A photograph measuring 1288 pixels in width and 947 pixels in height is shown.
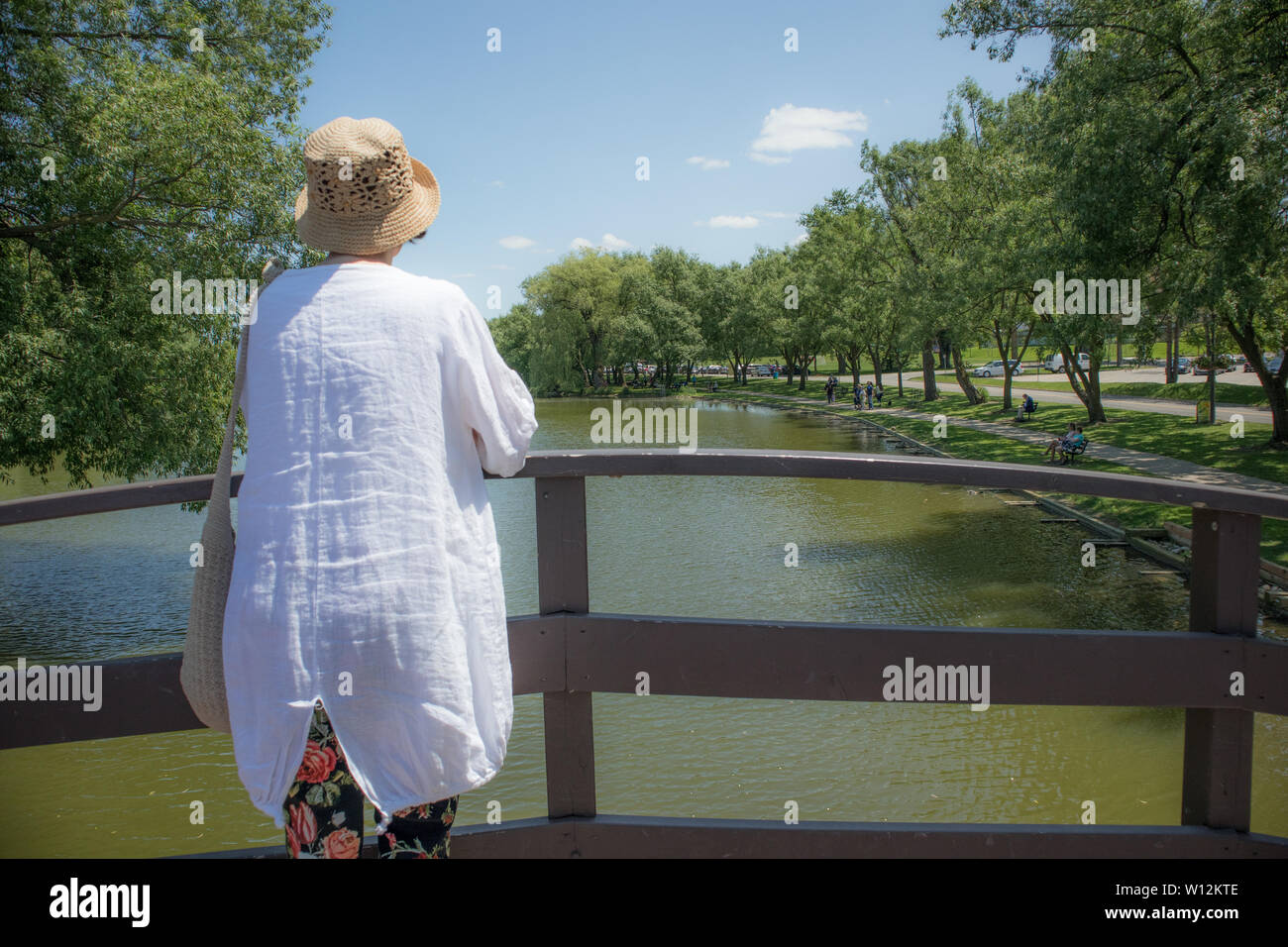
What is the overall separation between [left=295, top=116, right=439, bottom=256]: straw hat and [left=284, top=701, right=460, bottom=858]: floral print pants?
856 millimetres

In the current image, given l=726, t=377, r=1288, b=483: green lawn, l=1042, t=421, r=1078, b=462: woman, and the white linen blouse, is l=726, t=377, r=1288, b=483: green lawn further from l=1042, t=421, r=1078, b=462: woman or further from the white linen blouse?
the white linen blouse

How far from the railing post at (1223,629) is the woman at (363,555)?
170 cm

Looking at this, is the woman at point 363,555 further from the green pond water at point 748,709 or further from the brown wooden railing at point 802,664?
the green pond water at point 748,709

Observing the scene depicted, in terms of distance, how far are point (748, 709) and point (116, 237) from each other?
9.61 metres

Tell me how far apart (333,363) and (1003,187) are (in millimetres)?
Result: 31636

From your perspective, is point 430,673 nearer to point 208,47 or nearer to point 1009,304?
point 208,47

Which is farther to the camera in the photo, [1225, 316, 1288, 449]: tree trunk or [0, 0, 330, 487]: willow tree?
[1225, 316, 1288, 449]: tree trunk

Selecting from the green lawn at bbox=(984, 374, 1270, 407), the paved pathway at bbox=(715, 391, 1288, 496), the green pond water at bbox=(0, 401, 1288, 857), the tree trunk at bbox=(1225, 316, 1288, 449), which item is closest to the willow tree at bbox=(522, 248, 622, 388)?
the green lawn at bbox=(984, 374, 1270, 407)

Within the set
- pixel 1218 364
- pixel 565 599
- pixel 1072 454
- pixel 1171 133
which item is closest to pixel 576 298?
pixel 1218 364

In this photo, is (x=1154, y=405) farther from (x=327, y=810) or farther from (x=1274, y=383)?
(x=327, y=810)

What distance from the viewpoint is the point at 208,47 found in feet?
47.3

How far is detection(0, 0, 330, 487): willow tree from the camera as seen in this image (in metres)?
11.0

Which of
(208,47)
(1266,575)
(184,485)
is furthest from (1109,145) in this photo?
(184,485)

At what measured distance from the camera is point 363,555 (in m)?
1.60
